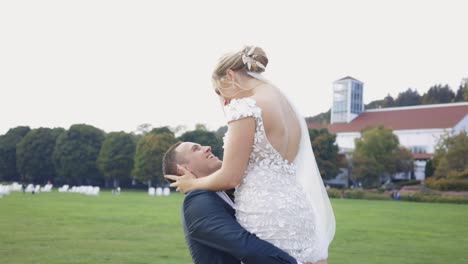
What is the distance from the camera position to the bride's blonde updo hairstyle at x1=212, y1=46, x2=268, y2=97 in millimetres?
3227

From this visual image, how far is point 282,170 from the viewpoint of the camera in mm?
3262

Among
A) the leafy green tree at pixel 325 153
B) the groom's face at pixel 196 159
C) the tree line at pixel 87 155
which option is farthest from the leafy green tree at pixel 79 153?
the groom's face at pixel 196 159

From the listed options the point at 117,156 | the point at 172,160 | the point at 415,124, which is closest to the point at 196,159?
the point at 172,160

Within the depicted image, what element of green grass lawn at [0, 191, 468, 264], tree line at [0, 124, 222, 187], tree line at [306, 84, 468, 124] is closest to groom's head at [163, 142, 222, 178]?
green grass lawn at [0, 191, 468, 264]

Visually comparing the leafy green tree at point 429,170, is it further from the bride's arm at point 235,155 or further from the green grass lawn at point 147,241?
the bride's arm at point 235,155

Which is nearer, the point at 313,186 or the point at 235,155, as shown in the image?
the point at 235,155

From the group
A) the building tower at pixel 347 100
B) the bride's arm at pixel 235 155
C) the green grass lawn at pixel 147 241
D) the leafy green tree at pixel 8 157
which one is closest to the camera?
the bride's arm at pixel 235 155

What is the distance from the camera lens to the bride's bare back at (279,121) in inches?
125

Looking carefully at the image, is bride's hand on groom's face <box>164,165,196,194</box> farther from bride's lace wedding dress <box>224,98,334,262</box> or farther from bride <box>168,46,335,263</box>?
bride's lace wedding dress <box>224,98,334,262</box>

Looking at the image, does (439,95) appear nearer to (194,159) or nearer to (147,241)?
(147,241)

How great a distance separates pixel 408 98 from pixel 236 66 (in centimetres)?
10976

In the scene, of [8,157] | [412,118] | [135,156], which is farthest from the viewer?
[412,118]

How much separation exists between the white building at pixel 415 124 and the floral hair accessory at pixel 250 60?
245ft

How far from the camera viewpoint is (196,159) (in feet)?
11.2
